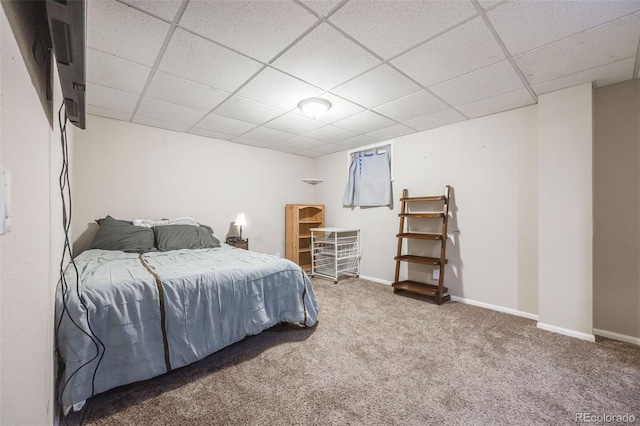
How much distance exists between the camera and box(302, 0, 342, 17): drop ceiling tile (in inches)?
54.4

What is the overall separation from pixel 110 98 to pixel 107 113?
19.3 inches

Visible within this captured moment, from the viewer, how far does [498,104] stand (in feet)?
8.60

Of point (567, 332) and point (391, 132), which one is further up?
point (391, 132)

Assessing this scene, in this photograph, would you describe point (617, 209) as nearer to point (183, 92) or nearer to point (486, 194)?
point (486, 194)

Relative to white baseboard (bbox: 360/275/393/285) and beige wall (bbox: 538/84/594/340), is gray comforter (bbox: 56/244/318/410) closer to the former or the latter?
white baseboard (bbox: 360/275/393/285)

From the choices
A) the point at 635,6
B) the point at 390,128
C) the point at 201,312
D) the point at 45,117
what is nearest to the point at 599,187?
the point at 635,6

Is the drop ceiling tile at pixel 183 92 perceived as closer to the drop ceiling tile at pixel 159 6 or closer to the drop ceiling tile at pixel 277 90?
the drop ceiling tile at pixel 277 90

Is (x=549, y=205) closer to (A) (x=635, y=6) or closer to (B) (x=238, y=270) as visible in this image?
(A) (x=635, y=6)

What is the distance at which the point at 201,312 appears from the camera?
5.76ft

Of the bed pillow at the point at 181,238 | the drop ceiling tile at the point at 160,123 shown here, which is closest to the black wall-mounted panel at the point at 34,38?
the bed pillow at the point at 181,238

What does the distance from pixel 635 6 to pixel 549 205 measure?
1.46 m

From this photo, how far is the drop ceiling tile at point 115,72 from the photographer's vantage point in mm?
1842

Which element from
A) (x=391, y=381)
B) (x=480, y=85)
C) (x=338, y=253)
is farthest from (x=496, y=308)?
(x=480, y=85)

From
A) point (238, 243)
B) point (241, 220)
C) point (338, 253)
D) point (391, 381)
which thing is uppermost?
point (241, 220)
